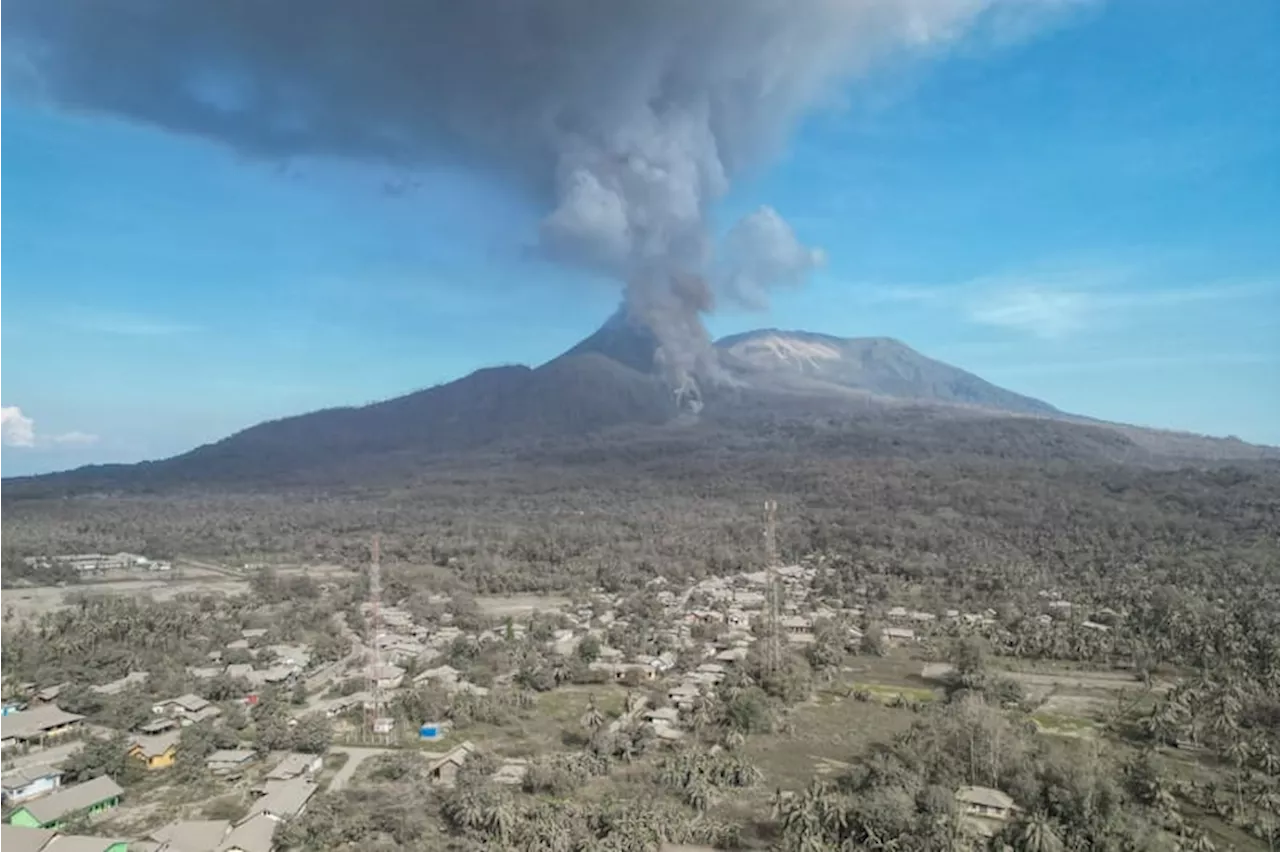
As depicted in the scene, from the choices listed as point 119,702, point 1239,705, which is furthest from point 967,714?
point 119,702

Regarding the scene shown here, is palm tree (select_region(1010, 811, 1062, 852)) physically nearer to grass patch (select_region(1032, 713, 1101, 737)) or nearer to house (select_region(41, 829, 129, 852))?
grass patch (select_region(1032, 713, 1101, 737))

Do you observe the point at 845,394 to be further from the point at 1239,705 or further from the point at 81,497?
the point at 1239,705

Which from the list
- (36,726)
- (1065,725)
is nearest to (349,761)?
(36,726)

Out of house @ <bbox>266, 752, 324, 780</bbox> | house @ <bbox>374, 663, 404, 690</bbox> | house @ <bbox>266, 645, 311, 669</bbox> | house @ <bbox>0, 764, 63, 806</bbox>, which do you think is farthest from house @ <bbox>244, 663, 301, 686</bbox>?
house @ <bbox>0, 764, 63, 806</bbox>

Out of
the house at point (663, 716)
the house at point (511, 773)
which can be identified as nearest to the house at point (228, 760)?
the house at point (511, 773)

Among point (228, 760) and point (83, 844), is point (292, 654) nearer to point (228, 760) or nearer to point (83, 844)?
point (228, 760)

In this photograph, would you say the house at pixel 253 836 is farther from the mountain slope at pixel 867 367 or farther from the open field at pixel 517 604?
the mountain slope at pixel 867 367
